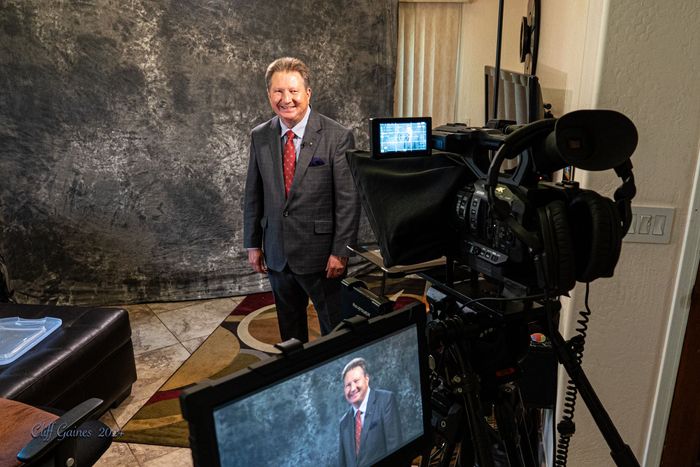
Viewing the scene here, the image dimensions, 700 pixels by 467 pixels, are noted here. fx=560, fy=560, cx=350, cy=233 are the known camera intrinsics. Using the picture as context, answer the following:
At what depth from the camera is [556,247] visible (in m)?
0.89

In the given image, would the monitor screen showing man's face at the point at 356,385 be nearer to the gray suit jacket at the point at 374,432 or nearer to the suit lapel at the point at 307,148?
the gray suit jacket at the point at 374,432

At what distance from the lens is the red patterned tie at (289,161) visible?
7.66ft

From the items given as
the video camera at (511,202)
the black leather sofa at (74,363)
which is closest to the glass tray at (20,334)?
the black leather sofa at (74,363)

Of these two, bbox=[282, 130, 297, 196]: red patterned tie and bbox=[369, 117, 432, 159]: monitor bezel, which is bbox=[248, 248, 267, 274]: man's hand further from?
bbox=[369, 117, 432, 159]: monitor bezel

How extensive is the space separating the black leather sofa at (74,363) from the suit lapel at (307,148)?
1084mm

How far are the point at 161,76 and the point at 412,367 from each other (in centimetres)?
317

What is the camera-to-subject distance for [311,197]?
7.57 ft

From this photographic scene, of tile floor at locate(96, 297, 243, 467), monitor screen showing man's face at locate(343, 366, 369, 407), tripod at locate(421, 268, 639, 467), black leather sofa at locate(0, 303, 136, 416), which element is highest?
monitor screen showing man's face at locate(343, 366, 369, 407)

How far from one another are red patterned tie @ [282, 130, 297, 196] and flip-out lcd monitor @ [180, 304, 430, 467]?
4.92ft

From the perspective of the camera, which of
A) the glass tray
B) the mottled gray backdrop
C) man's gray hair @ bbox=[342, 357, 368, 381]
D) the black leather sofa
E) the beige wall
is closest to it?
man's gray hair @ bbox=[342, 357, 368, 381]

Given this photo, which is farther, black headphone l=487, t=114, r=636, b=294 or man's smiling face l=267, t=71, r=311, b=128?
man's smiling face l=267, t=71, r=311, b=128

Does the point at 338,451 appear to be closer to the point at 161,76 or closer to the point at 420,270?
the point at 420,270

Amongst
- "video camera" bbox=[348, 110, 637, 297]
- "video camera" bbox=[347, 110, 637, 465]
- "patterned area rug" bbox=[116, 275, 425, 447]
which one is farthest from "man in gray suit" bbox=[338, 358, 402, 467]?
"patterned area rug" bbox=[116, 275, 425, 447]

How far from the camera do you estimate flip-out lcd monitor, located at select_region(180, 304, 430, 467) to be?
687 mm
